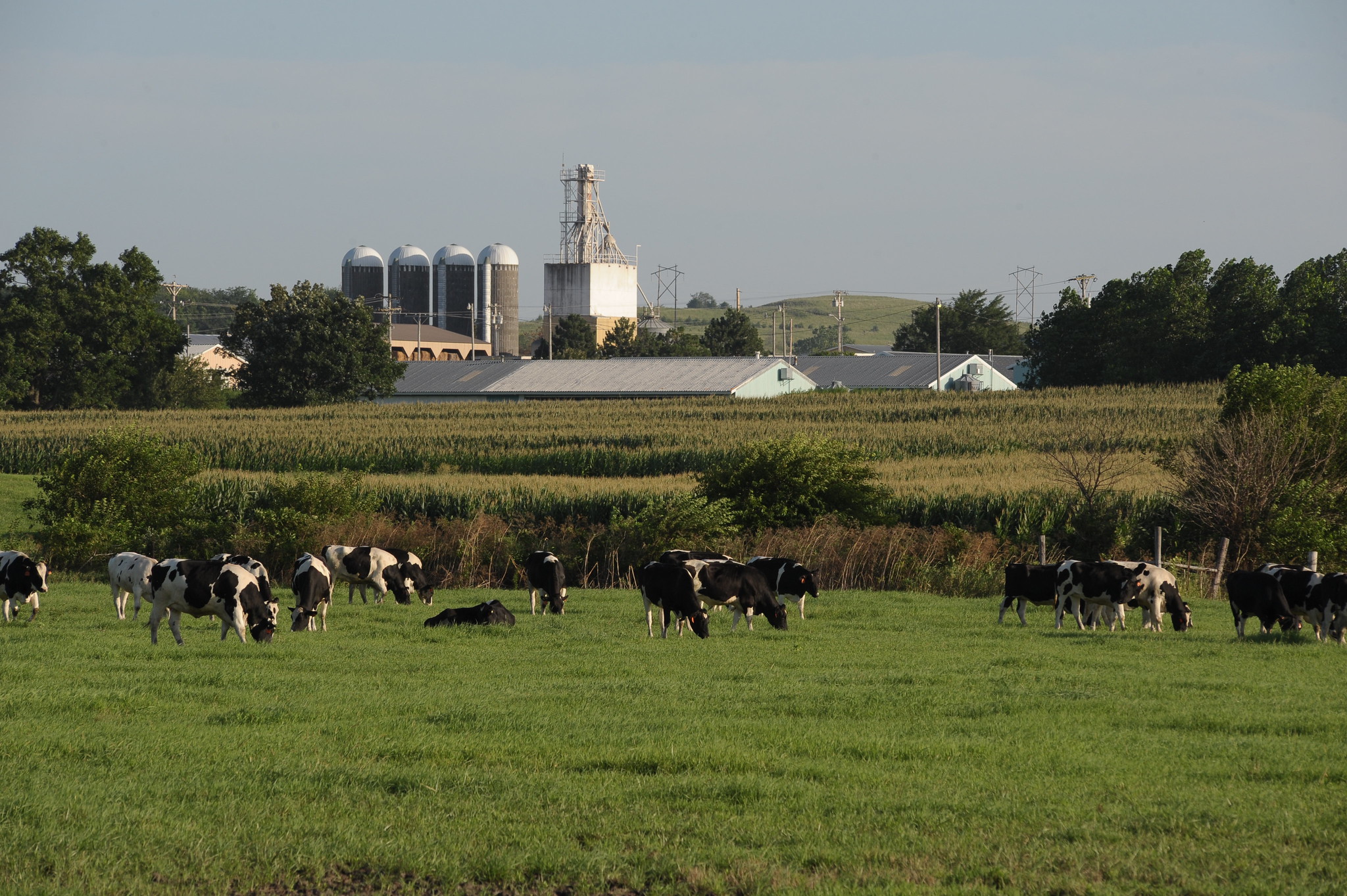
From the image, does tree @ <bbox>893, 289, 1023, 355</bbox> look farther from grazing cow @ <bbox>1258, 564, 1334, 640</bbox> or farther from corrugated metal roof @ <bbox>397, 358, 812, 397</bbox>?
grazing cow @ <bbox>1258, 564, 1334, 640</bbox>

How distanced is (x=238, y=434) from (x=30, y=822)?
2836 inches

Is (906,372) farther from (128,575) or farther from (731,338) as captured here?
(128,575)

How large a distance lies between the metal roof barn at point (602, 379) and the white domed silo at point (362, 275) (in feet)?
195

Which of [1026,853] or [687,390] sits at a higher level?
[687,390]

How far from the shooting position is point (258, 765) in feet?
33.4

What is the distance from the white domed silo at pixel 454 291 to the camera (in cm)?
18312

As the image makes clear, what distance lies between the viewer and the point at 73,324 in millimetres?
100562

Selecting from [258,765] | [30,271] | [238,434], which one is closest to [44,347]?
[30,271]

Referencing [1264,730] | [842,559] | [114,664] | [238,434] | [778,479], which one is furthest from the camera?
[238,434]

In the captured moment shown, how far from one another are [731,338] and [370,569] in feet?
414

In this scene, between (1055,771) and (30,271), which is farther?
(30,271)

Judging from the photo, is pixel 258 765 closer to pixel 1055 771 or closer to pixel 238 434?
pixel 1055 771

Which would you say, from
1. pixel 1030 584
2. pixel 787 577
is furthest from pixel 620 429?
pixel 1030 584

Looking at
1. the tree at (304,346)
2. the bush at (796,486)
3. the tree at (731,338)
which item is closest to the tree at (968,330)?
the tree at (731,338)
